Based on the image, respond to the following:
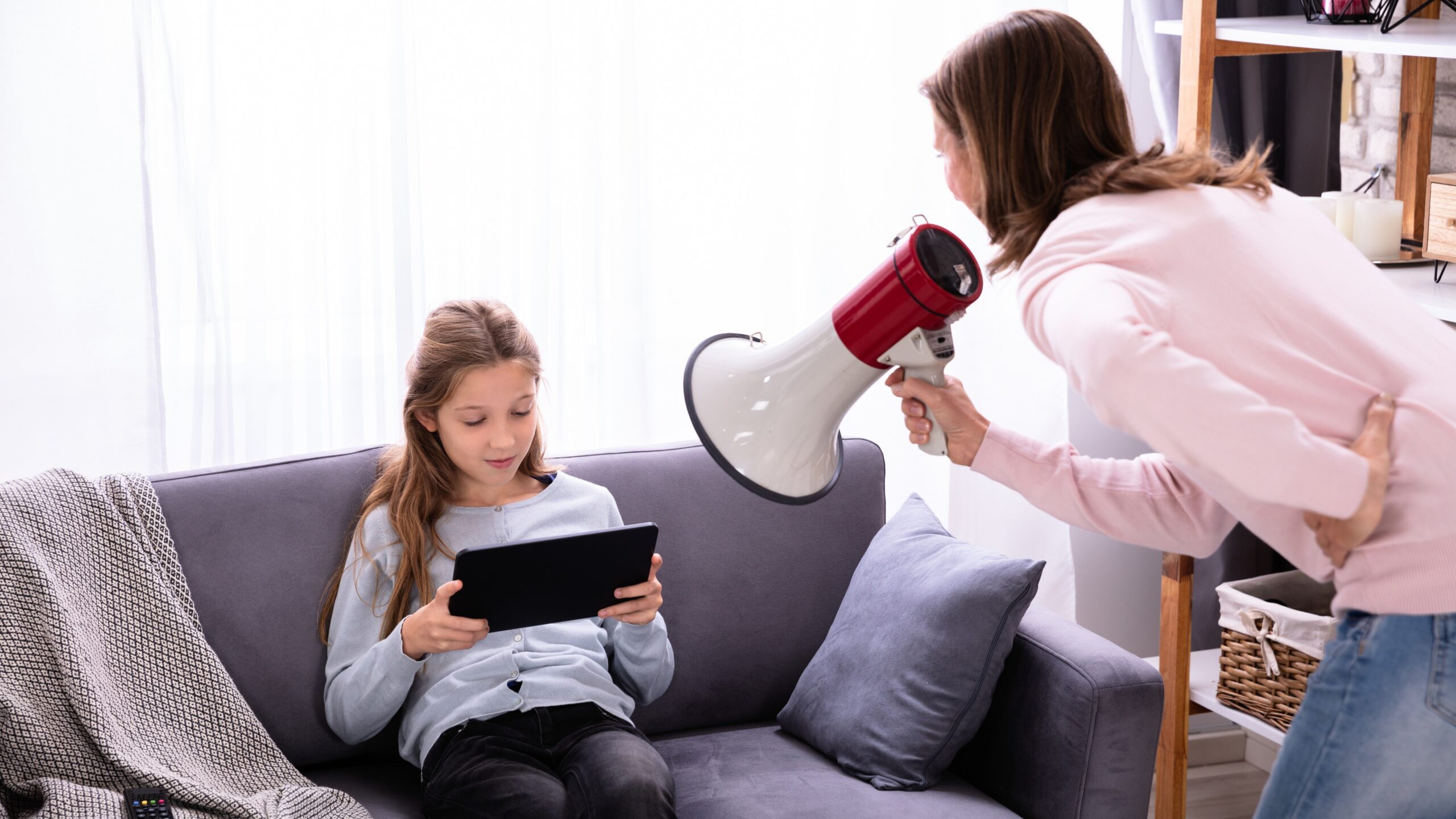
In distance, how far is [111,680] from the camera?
67.9 inches

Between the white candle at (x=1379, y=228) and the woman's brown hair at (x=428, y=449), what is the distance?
4.48 ft

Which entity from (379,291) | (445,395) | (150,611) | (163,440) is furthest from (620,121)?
(150,611)

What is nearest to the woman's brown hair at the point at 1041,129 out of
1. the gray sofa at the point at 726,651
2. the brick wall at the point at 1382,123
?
the gray sofa at the point at 726,651

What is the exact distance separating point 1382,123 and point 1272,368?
5.41ft

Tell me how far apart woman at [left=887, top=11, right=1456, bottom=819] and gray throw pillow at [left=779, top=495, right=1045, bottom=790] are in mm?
624

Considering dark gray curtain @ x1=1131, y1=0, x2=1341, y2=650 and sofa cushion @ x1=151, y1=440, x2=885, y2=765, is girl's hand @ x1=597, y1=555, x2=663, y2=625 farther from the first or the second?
dark gray curtain @ x1=1131, y1=0, x2=1341, y2=650

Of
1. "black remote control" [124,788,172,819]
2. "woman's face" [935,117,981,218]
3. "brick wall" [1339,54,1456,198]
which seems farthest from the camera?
"brick wall" [1339,54,1456,198]

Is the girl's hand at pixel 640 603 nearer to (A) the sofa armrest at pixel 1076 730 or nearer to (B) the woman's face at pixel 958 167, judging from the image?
(A) the sofa armrest at pixel 1076 730

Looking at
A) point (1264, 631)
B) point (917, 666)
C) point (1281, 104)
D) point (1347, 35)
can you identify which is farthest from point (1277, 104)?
point (917, 666)

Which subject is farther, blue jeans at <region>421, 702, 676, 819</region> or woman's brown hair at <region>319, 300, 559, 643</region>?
woman's brown hair at <region>319, 300, 559, 643</region>

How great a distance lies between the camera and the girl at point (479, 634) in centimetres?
170

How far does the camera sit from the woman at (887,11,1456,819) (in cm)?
107

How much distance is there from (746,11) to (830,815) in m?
1.47

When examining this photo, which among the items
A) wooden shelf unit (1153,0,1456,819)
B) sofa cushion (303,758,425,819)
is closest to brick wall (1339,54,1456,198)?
wooden shelf unit (1153,0,1456,819)
